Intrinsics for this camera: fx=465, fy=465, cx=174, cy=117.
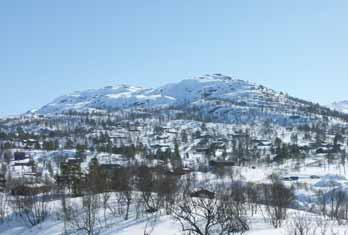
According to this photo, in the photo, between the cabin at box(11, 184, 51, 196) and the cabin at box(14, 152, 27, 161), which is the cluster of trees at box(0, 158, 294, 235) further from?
the cabin at box(14, 152, 27, 161)

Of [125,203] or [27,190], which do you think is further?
[27,190]

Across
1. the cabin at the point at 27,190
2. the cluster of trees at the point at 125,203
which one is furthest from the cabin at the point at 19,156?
the cluster of trees at the point at 125,203

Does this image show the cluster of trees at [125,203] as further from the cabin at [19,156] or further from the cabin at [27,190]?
the cabin at [19,156]

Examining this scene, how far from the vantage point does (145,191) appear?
53219mm

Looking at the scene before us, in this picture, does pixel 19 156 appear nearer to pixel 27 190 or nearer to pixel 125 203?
pixel 27 190

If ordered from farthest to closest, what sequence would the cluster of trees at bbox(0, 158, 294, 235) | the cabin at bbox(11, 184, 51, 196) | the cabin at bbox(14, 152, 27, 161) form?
the cabin at bbox(14, 152, 27, 161) < the cabin at bbox(11, 184, 51, 196) < the cluster of trees at bbox(0, 158, 294, 235)

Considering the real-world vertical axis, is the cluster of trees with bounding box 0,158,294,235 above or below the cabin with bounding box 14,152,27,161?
above

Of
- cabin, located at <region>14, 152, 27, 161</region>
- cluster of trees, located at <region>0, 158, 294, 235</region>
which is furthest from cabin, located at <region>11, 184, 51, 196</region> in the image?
cabin, located at <region>14, 152, 27, 161</region>

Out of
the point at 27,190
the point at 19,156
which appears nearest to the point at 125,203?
the point at 27,190

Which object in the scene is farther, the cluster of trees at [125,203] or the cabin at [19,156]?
the cabin at [19,156]

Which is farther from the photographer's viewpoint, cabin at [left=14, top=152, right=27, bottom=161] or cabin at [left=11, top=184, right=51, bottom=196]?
cabin at [left=14, top=152, right=27, bottom=161]

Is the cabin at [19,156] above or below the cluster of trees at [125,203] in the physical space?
below

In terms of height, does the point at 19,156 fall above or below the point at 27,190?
below

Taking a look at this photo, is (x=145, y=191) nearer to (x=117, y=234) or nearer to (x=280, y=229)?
(x=117, y=234)
